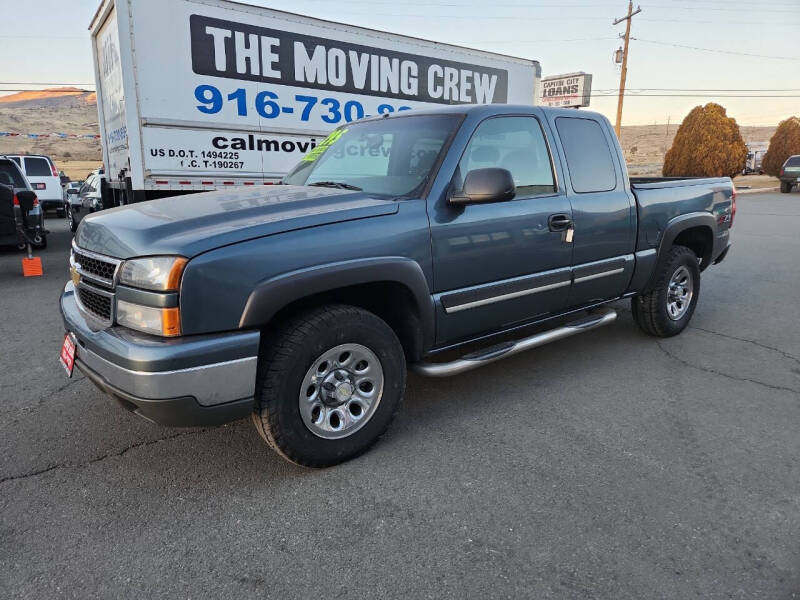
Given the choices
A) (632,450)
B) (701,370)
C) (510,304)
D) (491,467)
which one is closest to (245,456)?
(491,467)

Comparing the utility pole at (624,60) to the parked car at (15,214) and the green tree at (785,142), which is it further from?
the parked car at (15,214)

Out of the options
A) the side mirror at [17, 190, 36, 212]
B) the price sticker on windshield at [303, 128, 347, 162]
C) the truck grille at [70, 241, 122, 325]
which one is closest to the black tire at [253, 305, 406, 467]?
the truck grille at [70, 241, 122, 325]

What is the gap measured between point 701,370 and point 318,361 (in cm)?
304

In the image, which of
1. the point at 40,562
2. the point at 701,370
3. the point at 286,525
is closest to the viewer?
the point at 40,562

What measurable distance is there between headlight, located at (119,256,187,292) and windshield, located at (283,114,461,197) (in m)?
1.25

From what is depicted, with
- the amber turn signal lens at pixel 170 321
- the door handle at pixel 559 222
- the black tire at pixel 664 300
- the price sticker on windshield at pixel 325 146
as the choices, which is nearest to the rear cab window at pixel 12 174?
the price sticker on windshield at pixel 325 146

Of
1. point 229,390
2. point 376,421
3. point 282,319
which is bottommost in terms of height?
point 376,421

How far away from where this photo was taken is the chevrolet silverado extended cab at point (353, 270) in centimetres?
233

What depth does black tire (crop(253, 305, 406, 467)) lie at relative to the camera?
252 cm

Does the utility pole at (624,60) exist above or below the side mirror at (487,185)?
above

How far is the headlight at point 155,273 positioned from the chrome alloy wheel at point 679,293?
13.0 feet

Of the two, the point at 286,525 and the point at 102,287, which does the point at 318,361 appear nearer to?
the point at 286,525

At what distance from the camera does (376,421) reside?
2898mm

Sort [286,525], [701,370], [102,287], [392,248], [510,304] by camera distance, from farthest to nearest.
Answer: [701,370] < [510,304] < [392,248] < [102,287] < [286,525]
